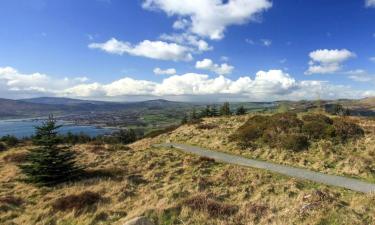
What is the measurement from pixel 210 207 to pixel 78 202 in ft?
19.6

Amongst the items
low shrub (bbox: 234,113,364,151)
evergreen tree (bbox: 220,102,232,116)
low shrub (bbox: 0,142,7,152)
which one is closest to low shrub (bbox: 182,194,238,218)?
low shrub (bbox: 234,113,364,151)

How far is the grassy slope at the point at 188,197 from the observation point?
9430 mm

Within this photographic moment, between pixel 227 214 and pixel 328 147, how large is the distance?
15.2 metres

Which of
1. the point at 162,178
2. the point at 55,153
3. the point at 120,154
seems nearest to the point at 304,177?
the point at 162,178

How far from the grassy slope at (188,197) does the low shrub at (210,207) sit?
0.04 m

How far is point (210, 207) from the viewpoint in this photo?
10.2 meters

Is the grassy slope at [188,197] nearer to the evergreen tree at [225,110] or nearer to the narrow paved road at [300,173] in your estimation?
the narrow paved road at [300,173]

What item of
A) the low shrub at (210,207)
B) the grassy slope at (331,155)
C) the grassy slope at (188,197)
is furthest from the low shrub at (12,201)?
the grassy slope at (331,155)

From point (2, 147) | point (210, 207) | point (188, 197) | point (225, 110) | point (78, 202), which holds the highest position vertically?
point (210, 207)

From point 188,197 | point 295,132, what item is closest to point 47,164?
point 188,197

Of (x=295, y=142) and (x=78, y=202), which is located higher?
(x=295, y=142)

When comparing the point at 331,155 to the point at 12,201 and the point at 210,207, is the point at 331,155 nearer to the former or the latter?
the point at 210,207

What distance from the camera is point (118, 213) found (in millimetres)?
10602

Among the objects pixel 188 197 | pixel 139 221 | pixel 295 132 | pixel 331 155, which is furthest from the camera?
pixel 295 132
